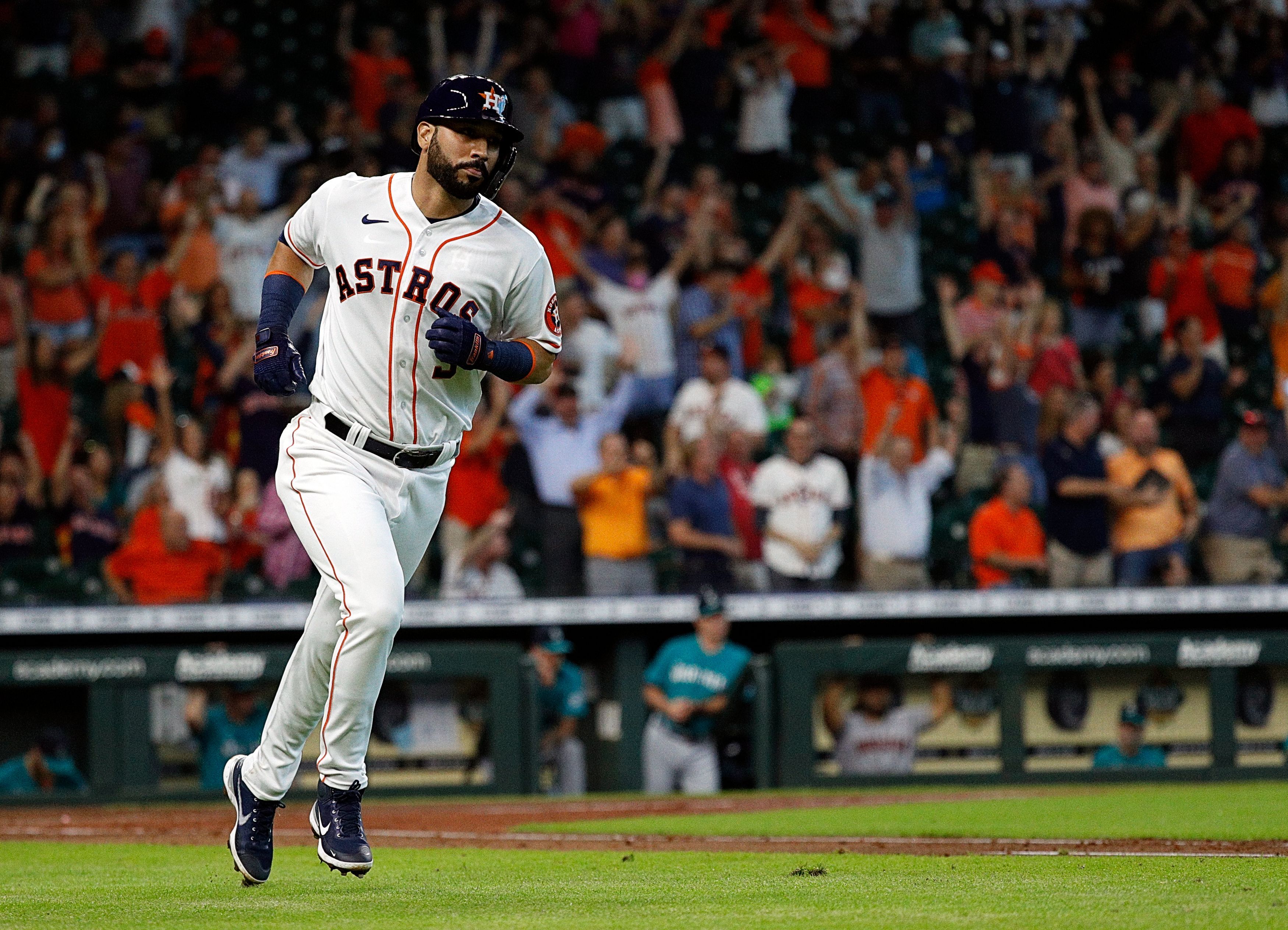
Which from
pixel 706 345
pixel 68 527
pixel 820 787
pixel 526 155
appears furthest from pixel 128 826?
pixel 526 155

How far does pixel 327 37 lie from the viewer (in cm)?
1493

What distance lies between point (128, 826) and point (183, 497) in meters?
3.02

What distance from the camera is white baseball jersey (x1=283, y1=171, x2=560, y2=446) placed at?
452 cm

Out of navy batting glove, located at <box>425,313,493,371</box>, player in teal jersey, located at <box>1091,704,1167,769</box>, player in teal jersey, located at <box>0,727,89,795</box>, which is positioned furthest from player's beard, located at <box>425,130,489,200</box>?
player in teal jersey, located at <box>1091,704,1167,769</box>

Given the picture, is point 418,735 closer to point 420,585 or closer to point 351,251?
point 420,585

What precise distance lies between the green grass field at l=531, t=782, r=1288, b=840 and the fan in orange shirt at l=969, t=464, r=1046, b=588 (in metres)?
2.00

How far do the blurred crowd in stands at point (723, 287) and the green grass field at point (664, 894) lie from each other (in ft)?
16.6

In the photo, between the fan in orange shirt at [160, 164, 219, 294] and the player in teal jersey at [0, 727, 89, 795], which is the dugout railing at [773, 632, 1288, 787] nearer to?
the player in teal jersey at [0, 727, 89, 795]

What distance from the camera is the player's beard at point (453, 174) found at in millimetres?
4500

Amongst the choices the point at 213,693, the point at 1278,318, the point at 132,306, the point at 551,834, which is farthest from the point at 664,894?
the point at 1278,318

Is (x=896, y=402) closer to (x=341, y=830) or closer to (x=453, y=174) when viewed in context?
(x=453, y=174)

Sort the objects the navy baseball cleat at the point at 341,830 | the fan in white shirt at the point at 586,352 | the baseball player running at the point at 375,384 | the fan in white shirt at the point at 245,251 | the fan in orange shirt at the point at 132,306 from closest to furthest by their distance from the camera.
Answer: the navy baseball cleat at the point at 341,830, the baseball player running at the point at 375,384, the fan in white shirt at the point at 586,352, the fan in orange shirt at the point at 132,306, the fan in white shirt at the point at 245,251

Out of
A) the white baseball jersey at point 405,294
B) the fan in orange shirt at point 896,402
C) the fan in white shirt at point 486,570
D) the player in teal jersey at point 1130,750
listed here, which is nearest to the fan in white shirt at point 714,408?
the fan in orange shirt at point 896,402

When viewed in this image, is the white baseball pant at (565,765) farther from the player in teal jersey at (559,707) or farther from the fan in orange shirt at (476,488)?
the fan in orange shirt at (476,488)
